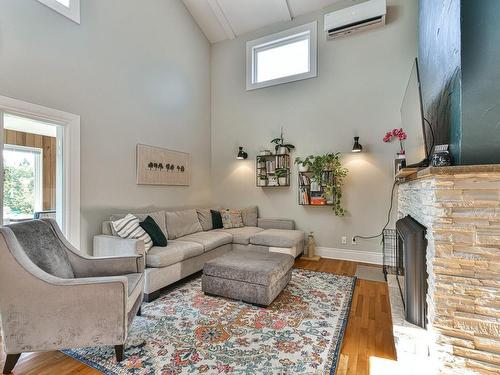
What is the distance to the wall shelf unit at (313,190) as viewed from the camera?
4.03 m

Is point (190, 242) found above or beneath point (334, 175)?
beneath

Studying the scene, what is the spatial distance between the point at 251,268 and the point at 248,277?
0.09m

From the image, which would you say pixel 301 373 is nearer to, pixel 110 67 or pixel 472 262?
pixel 472 262

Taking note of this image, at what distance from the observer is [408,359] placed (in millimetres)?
1595

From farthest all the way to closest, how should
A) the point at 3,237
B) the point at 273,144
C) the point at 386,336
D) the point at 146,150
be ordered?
the point at 273,144 < the point at 146,150 < the point at 386,336 < the point at 3,237

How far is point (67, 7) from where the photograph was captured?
9.14 feet

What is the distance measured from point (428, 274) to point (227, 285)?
1.71m

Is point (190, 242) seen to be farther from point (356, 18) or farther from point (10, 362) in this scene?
point (356, 18)

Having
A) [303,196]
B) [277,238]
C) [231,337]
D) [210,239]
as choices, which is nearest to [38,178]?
[210,239]

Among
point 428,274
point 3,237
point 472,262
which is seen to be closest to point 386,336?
point 428,274

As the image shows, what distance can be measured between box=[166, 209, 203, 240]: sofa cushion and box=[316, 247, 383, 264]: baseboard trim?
83.9 inches

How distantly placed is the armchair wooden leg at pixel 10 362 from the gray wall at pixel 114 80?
1.55 metres

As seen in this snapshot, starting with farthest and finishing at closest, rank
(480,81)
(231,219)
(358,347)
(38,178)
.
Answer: (231,219)
(38,178)
(358,347)
(480,81)

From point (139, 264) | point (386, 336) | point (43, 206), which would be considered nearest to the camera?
point (386, 336)
